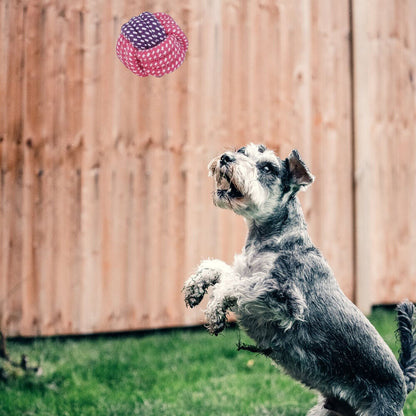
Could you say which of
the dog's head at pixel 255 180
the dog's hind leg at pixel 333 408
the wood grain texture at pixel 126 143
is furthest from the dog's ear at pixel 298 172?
the wood grain texture at pixel 126 143

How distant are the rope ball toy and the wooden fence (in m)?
1.52

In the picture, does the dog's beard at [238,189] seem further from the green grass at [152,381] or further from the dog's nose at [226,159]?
the green grass at [152,381]

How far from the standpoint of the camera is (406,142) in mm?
5977

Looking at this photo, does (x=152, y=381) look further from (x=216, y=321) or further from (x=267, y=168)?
(x=267, y=168)

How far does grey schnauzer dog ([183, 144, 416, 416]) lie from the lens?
2393 millimetres

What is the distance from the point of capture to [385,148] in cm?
590

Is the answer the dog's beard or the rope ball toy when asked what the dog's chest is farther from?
the rope ball toy

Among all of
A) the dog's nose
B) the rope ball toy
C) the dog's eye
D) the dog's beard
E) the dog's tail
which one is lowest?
the dog's tail

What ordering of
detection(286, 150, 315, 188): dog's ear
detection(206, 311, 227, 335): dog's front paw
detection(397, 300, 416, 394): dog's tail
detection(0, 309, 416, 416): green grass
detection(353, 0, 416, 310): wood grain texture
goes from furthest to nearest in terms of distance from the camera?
1. detection(353, 0, 416, 310): wood grain texture
2. detection(0, 309, 416, 416): green grass
3. detection(397, 300, 416, 394): dog's tail
4. detection(286, 150, 315, 188): dog's ear
5. detection(206, 311, 227, 335): dog's front paw

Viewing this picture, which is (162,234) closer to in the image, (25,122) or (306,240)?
(25,122)

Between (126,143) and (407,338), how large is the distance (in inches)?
116

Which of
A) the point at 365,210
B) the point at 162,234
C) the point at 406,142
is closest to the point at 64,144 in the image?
the point at 162,234

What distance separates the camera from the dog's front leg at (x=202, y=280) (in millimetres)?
2574

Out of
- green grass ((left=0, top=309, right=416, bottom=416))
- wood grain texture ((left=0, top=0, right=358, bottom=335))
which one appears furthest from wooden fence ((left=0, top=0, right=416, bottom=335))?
green grass ((left=0, top=309, right=416, bottom=416))
